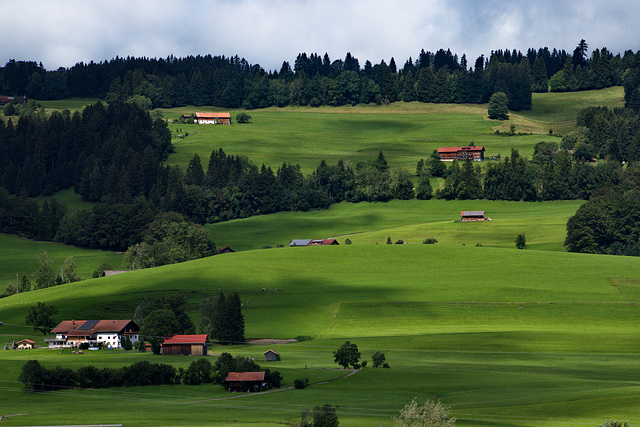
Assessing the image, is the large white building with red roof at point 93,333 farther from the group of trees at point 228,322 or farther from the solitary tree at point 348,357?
the solitary tree at point 348,357

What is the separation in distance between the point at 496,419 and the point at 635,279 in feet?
234

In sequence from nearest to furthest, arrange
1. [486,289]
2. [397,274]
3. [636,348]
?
1. [636,348]
2. [486,289]
3. [397,274]

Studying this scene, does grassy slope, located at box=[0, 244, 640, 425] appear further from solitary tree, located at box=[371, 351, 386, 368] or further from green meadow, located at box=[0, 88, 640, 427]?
solitary tree, located at box=[371, 351, 386, 368]

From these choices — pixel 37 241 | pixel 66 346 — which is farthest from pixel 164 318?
pixel 37 241

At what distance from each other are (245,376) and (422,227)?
10080 centimetres

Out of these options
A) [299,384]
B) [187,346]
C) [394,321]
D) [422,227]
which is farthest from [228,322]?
[422,227]

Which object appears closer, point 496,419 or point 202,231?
point 496,419

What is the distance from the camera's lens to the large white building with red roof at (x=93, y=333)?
10369cm

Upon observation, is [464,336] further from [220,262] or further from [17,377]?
[220,262]

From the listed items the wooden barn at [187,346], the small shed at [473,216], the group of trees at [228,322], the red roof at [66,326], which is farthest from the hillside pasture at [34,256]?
the small shed at [473,216]

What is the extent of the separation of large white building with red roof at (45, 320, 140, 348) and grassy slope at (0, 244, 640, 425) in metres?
8.83

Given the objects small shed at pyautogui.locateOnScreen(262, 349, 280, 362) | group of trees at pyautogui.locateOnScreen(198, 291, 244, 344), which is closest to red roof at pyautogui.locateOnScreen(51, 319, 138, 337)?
group of trees at pyautogui.locateOnScreen(198, 291, 244, 344)

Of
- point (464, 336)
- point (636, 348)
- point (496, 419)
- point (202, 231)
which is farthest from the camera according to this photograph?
point (202, 231)

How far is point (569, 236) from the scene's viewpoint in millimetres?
151750
